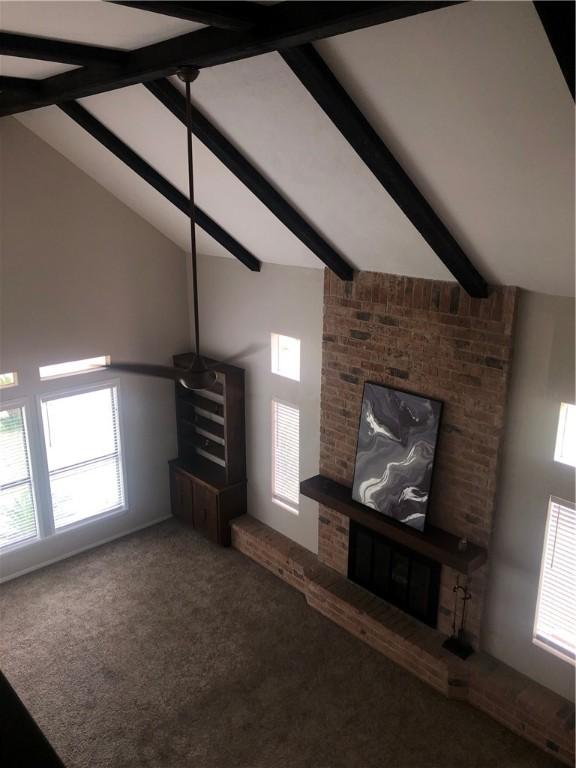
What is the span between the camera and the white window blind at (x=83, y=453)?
689 centimetres

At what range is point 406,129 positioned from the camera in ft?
11.3

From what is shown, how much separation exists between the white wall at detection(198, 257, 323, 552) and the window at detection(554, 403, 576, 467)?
97.1 inches

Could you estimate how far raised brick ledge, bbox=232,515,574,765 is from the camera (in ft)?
15.3

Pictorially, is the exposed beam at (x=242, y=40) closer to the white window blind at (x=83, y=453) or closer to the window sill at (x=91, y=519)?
the white window blind at (x=83, y=453)

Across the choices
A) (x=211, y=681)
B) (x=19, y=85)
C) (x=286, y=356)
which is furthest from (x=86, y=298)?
(x=211, y=681)

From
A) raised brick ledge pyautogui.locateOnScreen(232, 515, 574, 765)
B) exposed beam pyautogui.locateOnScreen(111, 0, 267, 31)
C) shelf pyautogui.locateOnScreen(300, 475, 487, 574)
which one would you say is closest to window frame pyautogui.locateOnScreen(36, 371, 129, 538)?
raised brick ledge pyautogui.locateOnScreen(232, 515, 574, 765)

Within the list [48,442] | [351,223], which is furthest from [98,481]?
[351,223]

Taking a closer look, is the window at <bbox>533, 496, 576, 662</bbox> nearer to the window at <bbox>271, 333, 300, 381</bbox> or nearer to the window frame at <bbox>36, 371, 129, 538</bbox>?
the window at <bbox>271, 333, 300, 381</bbox>

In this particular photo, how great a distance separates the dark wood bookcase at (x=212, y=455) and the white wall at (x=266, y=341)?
16cm

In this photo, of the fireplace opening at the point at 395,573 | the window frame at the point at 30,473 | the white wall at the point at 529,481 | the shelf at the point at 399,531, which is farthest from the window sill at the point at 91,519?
the white wall at the point at 529,481

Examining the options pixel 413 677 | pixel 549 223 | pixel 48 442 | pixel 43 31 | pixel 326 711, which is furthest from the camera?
pixel 48 442

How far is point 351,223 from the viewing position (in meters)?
4.73

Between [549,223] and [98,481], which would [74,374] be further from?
[549,223]

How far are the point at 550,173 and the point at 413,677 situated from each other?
432 cm
